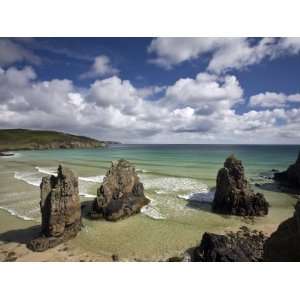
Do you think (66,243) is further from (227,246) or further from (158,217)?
(227,246)

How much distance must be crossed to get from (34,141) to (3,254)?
4108 inches

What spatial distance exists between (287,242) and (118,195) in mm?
9298

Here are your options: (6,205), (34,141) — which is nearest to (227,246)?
(6,205)

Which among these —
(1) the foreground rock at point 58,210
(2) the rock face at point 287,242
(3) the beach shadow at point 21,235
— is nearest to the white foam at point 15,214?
(3) the beach shadow at point 21,235

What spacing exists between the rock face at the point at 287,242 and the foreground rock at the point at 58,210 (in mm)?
7325

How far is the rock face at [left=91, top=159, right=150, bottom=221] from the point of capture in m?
11.1

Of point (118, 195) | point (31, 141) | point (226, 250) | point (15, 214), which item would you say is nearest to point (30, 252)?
point (15, 214)

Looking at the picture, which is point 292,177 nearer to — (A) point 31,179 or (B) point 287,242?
(B) point 287,242

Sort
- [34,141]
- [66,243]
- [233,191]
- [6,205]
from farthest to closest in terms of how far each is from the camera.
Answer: [34,141] → [6,205] → [233,191] → [66,243]

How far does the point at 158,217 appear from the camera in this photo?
1129 cm

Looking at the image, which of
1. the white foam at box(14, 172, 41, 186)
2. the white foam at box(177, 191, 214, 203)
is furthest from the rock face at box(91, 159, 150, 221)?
the white foam at box(14, 172, 41, 186)

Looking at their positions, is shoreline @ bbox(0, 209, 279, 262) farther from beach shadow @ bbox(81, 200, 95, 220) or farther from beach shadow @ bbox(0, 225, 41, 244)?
beach shadow @ bbox(81, 200, 95, 220)
